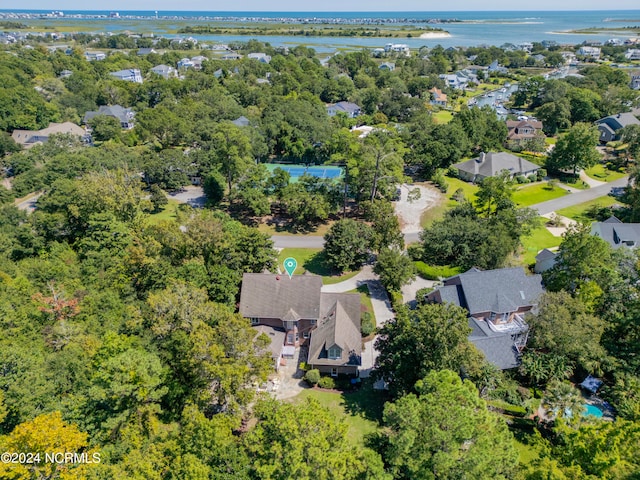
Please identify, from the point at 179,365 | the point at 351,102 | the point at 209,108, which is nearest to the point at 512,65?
the point at 351,102

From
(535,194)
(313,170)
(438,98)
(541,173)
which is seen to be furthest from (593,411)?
(438,98)

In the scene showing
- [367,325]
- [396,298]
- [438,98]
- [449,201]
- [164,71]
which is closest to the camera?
[367,325]

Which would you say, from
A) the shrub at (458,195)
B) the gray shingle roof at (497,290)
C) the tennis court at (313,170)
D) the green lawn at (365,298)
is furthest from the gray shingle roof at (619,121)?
the green lawn at (365,298)

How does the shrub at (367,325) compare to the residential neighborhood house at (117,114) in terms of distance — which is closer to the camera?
the shrub at (367,325)

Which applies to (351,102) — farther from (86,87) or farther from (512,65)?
(512,65)

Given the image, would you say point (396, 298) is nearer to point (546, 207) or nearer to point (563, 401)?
point (563, 401)

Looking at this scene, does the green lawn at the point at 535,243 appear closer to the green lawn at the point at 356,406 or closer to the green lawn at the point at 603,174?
the green lawn at the point at 603,174
